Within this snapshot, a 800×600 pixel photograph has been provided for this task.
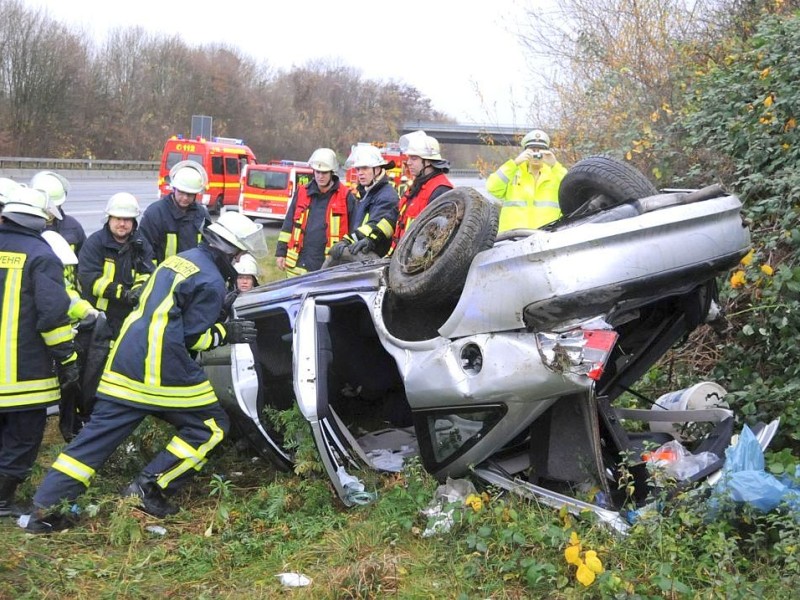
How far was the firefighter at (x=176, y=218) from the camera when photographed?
629cm

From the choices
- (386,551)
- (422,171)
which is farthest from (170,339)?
(422,171)

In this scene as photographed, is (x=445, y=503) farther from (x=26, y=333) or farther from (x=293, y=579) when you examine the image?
(x=26, y=333)

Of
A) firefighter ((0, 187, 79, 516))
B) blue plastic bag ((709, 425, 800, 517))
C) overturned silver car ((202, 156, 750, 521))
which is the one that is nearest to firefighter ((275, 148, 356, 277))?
overturned silver car ((202, 156, 750, 521))

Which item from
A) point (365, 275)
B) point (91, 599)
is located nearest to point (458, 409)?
point (365, 275)

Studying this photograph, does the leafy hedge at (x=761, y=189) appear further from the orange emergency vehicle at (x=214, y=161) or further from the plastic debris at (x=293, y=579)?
the orange emergency vehicle at (x=214, y=161)

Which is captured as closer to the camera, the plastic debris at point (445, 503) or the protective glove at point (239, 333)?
the plastic debris at point (445, 503)

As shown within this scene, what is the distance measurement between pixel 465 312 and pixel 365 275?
2.53 feet

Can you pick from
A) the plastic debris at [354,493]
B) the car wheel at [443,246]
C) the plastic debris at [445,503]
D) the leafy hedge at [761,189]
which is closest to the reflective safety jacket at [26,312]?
the plastic debris at [354,493]

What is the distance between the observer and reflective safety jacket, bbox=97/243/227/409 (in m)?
3.94

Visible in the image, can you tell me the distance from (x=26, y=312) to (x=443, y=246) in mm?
2169

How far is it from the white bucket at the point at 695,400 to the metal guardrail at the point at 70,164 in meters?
27.8

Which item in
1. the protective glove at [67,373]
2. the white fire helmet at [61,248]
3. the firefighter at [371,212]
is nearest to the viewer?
the protective glove at [67,373]

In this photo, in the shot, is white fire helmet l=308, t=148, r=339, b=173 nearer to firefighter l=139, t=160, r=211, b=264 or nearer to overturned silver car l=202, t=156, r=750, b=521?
firefighter l=139, t=160, r=211, b=264

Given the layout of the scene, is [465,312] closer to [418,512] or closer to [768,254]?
[418,512]
